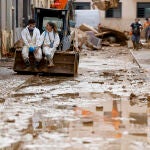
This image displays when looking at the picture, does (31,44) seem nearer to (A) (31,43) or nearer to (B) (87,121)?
(A) (31,43)

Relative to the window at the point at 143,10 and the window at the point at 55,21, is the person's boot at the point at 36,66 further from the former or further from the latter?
the window at the point at 143,10

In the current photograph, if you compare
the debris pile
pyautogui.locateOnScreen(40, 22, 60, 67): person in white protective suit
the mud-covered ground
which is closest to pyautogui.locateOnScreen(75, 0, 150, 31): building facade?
the debris pile

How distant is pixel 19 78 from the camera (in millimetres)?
15547

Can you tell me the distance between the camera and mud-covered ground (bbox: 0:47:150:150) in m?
7.27

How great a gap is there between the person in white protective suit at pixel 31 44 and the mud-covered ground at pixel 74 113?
600 millimetres

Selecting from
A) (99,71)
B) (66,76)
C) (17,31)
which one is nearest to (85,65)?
(99,71)

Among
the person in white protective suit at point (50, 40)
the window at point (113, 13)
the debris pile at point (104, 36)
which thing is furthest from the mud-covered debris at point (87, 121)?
the window at point (113, 13)

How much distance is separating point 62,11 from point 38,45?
6.53m

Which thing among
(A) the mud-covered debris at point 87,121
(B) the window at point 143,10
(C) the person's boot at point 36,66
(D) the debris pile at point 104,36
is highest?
(B) the window at point 143,10

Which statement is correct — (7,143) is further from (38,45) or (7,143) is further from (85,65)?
(85,65)

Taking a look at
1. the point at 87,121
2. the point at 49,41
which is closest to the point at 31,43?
the point at 49,41

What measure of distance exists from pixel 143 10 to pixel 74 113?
46.8 meters

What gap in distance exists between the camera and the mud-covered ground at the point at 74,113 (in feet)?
23.9

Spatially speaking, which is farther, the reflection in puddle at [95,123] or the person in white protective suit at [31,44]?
the person in white protective suit at [31,44]
